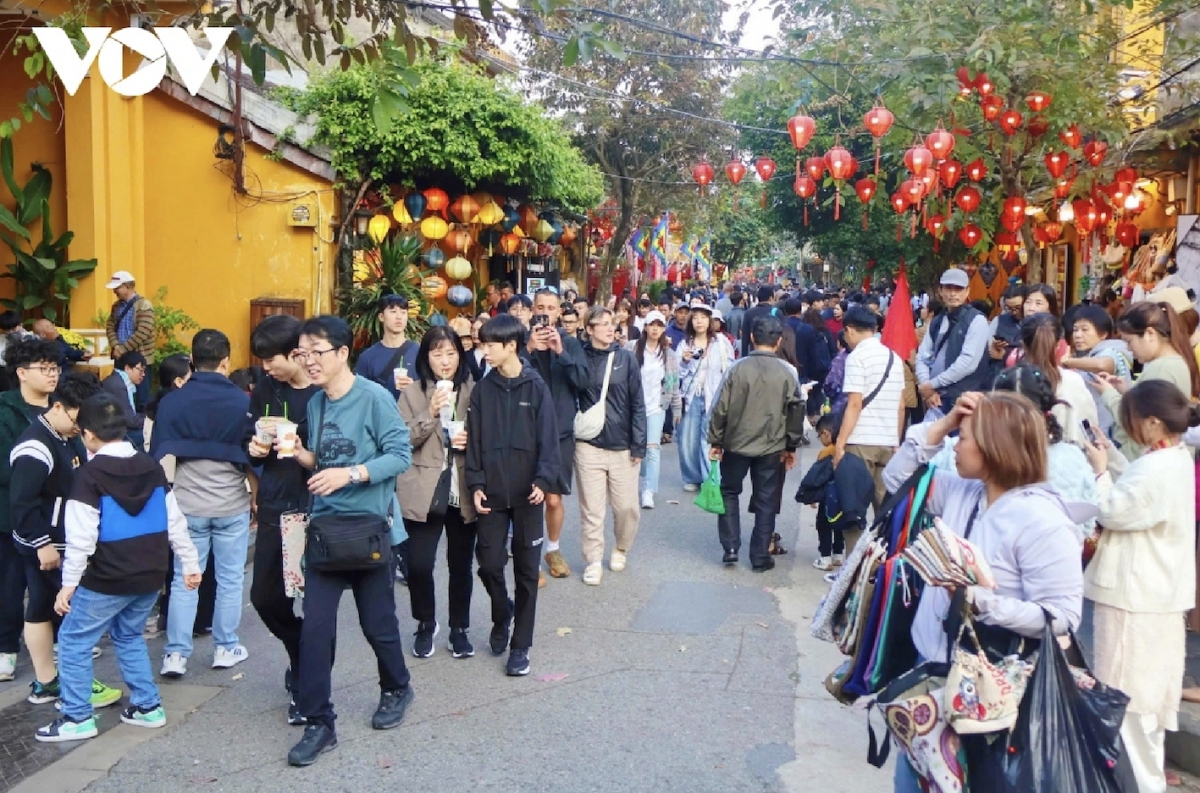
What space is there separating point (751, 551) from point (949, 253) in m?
15.8

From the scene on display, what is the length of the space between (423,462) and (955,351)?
553 centimetres

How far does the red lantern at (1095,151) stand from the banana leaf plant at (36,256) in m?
10.8

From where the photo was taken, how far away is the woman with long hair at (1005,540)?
316cm

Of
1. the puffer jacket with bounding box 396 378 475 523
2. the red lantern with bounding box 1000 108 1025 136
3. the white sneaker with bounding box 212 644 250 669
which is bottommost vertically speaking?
the white sneaker with bounding box 212 644 250 669

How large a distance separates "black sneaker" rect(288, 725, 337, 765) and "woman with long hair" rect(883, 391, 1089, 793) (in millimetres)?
2535

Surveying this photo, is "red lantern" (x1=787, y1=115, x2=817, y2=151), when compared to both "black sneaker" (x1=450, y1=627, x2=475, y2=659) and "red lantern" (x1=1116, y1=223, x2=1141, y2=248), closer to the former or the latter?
"red lantern" (x1=1116, y1=223, x2=1141, y2=248)

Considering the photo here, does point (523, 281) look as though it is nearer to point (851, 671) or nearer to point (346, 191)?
point (346, 191)

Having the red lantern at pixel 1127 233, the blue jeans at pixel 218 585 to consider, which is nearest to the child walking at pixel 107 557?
the blue jeans at pixel 218 585

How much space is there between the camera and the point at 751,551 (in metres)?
8.18

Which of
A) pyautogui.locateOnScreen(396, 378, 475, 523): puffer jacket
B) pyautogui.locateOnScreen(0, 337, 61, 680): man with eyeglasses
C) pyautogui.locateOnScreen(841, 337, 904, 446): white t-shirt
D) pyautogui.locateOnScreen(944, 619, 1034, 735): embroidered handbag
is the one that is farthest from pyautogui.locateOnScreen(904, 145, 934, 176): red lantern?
pyautogui.locateOnScreen(944, 619, 1034, 735): embroidered handbag

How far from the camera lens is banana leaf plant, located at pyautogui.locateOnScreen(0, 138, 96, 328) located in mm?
11047

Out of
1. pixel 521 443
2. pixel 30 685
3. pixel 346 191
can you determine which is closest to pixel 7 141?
pixel 346 191

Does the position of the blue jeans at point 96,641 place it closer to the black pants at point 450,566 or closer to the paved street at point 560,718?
the paved street at point 560,718

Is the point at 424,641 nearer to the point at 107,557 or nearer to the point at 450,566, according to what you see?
the point at 450,566
